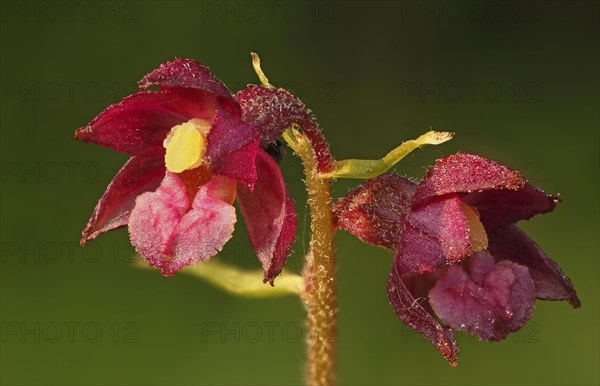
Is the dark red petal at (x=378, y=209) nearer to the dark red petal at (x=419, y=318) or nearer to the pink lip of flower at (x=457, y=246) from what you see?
the pink lip of flower at (x=457, y=246)

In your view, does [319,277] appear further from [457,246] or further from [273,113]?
[273,113]

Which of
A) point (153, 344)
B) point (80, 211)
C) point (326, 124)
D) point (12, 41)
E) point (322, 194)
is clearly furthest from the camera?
point (326, 124)

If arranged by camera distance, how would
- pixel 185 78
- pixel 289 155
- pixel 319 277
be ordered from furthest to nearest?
pixel 289 155
pixel 319 277
pixel 185 78

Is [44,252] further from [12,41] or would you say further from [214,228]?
[214,228]

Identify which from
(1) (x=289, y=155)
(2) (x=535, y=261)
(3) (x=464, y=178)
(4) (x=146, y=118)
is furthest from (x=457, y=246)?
(1) (x=289, y=155)

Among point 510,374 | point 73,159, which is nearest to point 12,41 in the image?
point 73,159

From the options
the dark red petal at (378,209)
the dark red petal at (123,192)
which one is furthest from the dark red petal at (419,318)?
the dark red petal at (123,192)
